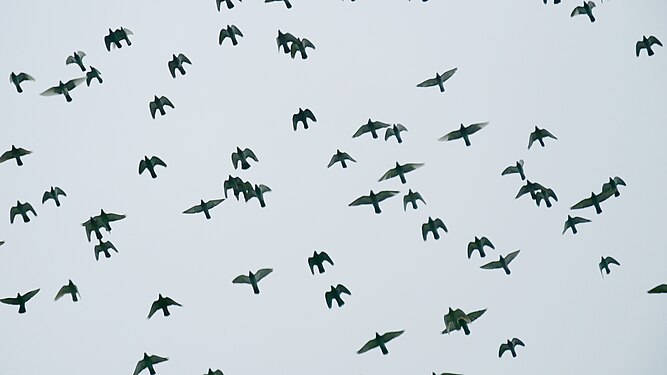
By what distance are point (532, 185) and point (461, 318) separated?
326 centimetres

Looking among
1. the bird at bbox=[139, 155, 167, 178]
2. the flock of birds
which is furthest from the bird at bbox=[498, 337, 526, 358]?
the bird at bbox=[139, 155, 167, 178]

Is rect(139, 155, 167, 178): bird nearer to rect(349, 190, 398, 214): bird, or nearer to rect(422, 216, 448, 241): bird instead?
rect(349, 190, 398, 214): bird

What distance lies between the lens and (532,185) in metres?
24.1

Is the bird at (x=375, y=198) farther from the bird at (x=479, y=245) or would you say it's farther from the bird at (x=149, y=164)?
the bird at (x=149, y=164)

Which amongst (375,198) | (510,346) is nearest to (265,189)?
(375,198)

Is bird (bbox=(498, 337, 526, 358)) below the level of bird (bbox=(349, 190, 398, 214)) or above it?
below

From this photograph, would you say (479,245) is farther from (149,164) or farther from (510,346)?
(149,164)

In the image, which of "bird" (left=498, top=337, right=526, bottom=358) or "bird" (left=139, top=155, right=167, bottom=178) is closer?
"bird" (left=139, top=155, right=167, bottom=178)

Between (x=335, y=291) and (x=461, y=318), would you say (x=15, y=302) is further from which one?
(x=461, y=318)

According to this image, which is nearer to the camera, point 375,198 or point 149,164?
point 149,164

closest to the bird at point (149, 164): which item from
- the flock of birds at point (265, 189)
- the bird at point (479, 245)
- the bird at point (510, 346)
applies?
the flock of birds at point (265, 189)

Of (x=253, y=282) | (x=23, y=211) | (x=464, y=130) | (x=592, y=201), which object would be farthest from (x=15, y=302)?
(x=592, y=201)

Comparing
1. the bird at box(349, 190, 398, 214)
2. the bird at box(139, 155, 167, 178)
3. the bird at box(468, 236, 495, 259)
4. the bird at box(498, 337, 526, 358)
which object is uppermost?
the bird at box(139, 155, 167, 178)

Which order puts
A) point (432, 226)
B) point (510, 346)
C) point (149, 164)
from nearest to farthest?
1. point (432, 226)
2. point (149, 164)
3. point (510, 346)
